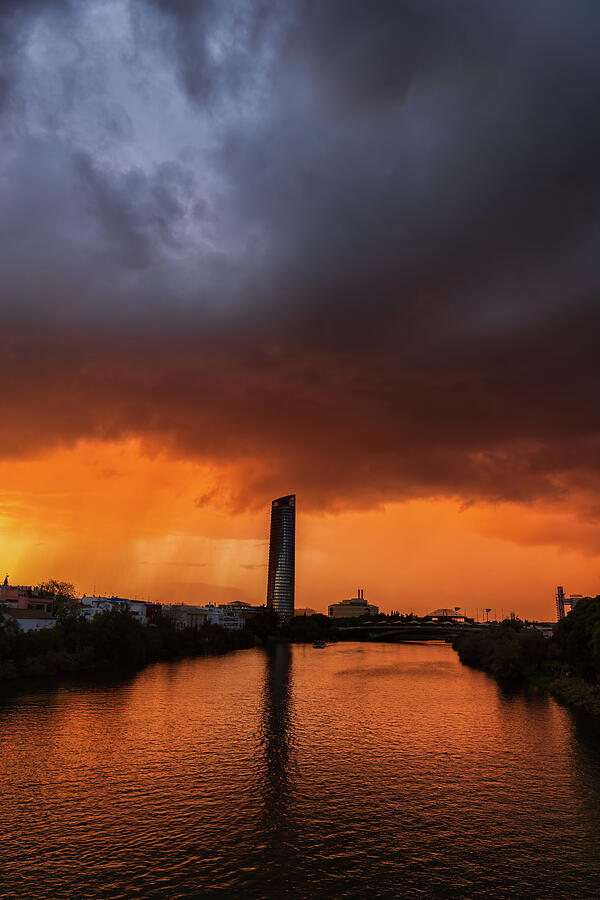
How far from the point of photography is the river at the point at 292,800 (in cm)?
3375

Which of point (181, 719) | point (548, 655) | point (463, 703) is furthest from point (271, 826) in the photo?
point (548, 655)

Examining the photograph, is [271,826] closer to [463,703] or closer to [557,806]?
[557,806]

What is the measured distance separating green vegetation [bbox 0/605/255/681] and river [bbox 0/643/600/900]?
17.3m

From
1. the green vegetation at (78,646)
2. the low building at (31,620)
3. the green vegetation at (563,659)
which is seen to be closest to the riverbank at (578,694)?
the green vegetation at (563,659)

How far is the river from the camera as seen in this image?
1329 inches

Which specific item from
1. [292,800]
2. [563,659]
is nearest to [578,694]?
[563,659]

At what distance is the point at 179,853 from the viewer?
36438mm

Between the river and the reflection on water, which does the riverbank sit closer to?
the river

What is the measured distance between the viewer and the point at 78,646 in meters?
118

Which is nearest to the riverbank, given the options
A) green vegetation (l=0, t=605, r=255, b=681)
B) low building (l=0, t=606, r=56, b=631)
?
green vegetation (l=0, t=605, r=255, b=681)

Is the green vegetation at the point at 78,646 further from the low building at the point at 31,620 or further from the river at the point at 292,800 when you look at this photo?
the river at the point at 292,800

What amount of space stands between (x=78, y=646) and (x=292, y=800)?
84289mm

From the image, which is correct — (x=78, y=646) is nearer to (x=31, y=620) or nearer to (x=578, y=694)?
(x=31, y=620)

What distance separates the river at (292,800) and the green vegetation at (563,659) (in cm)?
957
